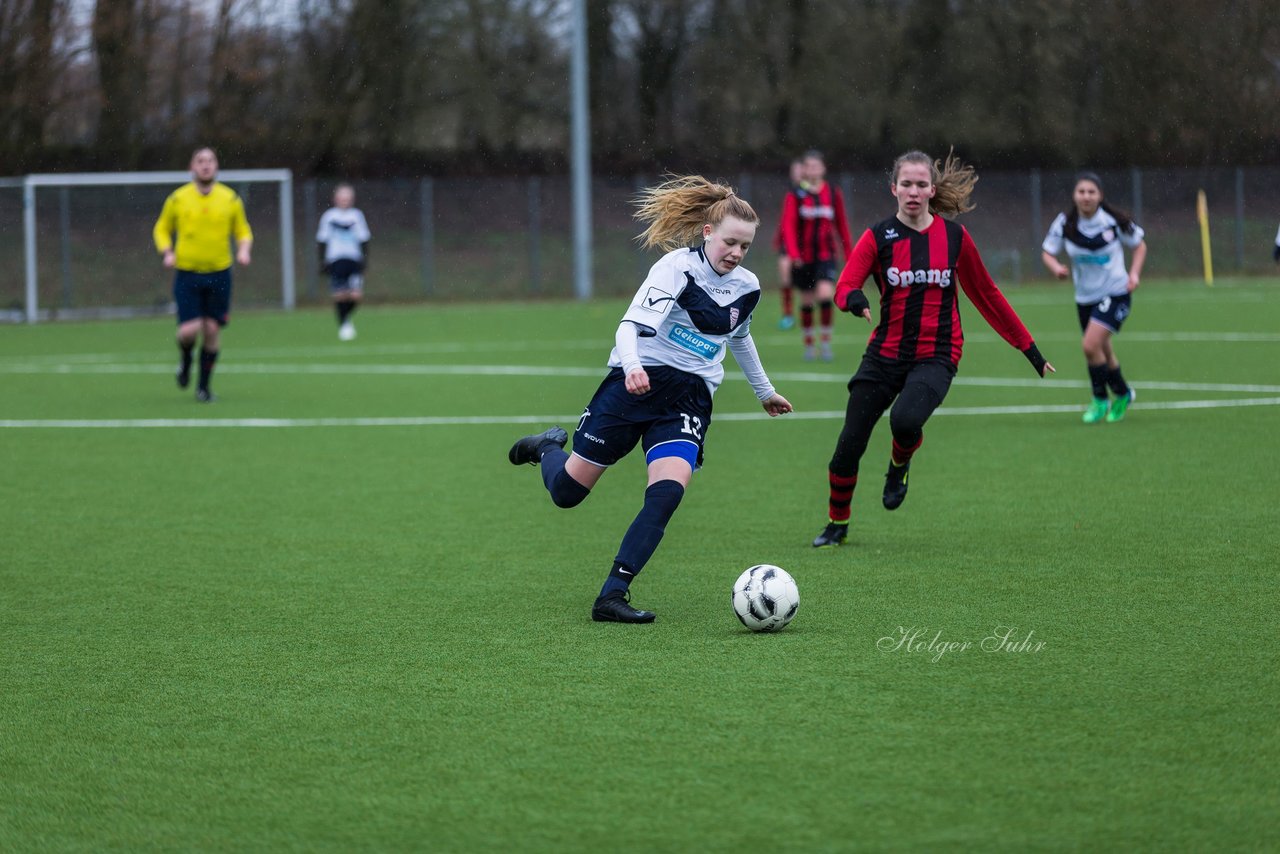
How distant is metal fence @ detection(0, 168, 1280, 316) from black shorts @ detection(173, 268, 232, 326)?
15699 millimetres

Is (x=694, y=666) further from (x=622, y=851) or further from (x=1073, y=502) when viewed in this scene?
(x=1073, y=502)

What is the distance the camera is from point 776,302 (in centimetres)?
3052

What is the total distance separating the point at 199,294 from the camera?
1505 centimetres

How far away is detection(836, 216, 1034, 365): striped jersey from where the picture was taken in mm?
7922

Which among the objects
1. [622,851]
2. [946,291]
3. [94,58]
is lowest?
[622,851]

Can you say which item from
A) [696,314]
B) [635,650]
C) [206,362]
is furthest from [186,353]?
[635,650]

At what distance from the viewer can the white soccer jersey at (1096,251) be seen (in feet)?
40.7

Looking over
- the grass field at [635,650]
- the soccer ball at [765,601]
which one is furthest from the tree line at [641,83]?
the soccer ball at [765,601]

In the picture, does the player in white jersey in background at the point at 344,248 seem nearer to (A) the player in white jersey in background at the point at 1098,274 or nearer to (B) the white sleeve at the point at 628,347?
(A) the player in white jersey in background at the point at 1098,274

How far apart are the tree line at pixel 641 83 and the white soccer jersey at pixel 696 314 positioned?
32084 mm

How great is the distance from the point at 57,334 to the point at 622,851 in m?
23.5

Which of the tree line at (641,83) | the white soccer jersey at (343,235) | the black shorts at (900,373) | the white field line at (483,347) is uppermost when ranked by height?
the tree line at (641,83)

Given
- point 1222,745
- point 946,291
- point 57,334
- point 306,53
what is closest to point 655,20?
point 306,53

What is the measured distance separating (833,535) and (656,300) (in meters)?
2.03
